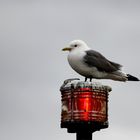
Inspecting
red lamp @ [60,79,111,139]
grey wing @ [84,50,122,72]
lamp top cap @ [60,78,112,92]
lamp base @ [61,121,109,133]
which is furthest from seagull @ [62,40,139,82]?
lamp base @ [61,121,109,133]

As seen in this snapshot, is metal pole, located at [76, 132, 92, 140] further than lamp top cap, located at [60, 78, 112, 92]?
No

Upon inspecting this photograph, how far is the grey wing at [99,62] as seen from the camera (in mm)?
12426

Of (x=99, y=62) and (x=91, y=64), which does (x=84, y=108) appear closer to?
(x=91, y=64)

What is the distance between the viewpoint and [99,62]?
12641mm

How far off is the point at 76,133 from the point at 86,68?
3.12 metres

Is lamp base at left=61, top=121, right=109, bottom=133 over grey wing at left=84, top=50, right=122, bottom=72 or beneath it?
beneath

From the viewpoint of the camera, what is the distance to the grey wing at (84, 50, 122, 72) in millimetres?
12426

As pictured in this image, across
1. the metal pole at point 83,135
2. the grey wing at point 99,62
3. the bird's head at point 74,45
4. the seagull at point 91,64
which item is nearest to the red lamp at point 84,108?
the metal pole at point 83,135

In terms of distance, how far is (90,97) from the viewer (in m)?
9.34

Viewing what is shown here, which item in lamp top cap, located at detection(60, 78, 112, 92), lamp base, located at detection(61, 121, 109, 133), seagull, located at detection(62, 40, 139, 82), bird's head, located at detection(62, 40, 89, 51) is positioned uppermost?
bird's head, located at detection(62, 40, 89, 51)

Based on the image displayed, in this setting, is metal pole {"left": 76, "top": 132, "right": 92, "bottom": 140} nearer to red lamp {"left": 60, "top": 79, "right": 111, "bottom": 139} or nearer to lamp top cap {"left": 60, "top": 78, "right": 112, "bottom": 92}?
red lamp {"left": 60, "top": 79, "right": 111, "bottom": 139}

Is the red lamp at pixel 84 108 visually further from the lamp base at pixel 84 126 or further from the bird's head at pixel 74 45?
the bird's head at pixel 74 45

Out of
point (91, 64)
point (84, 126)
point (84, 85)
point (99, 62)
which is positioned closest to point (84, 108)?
point (84, 126)

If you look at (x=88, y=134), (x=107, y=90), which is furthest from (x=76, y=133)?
(x=107, y=90)
